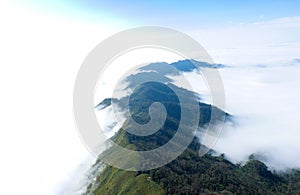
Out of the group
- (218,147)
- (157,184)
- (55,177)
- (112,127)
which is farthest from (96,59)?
(218,147)

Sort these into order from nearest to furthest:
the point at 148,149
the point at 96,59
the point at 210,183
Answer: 1. the point at 96,59
2. the point at 210,183
3. the point at 148,149

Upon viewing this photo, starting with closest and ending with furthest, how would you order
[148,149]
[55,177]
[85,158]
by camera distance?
[148,149]
[55,177]
[85,158]

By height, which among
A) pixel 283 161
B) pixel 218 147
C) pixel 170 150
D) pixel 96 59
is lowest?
pixel 283 161

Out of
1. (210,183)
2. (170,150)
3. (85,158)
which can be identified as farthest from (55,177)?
(210,183)

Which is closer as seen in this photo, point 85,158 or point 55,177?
point 55,177

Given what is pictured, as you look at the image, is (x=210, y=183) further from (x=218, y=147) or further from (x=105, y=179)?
(x=218, y=147)

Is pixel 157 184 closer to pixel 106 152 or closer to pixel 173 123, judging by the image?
pixel 106 152

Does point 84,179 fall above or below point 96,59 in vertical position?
below

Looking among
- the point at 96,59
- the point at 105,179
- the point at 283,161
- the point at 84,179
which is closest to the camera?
the point at 96,59

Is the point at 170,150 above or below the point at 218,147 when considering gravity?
above
